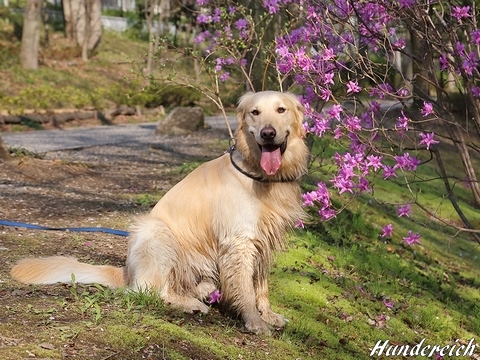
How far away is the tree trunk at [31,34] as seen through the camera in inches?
1089

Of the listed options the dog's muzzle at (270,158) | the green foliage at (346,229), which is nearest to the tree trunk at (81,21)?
the green foliage at (346,229)

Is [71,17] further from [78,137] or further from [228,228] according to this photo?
[228,228]

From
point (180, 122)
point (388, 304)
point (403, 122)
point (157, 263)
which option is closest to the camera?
point (157, 263)

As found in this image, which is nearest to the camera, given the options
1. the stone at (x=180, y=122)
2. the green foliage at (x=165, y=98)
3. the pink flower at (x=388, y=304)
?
the pink flower at (x=388, y=304)

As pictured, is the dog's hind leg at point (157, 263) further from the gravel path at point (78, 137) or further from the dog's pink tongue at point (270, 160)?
the gravel path at point (78, 137)

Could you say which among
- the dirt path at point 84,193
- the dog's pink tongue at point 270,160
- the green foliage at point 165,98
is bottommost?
the green foliage at point 165,98

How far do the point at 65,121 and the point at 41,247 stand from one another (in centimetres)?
1530

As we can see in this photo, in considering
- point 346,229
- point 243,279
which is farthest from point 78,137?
point 243,279

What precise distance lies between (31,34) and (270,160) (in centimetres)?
2467

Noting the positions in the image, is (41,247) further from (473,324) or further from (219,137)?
(219,137)

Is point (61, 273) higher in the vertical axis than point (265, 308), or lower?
higher

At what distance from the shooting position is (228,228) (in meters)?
5.60

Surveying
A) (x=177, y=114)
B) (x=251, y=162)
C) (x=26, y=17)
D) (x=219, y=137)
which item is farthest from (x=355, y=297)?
(x=26, y=17)

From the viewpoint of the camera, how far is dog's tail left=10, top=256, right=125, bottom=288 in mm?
5477
